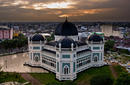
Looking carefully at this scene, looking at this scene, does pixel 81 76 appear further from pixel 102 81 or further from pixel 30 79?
pixel 30 79

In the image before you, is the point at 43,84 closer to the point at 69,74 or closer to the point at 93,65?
the point at 69,74

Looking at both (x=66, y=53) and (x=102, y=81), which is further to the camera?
(x=66, y=53)

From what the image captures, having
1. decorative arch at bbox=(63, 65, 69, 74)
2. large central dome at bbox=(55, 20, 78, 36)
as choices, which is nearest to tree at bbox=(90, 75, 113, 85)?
decorative arch at bbox=(63, 65, 69, 74)

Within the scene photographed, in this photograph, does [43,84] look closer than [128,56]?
Yes

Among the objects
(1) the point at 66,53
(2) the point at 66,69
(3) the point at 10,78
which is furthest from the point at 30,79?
(1) the point at 66,53

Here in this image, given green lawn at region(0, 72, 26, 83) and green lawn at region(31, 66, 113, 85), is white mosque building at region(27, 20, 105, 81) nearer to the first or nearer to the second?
green lawn at region(31, 66, 113, 85)

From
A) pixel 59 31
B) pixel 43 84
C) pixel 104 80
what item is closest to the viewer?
pixel 104 80

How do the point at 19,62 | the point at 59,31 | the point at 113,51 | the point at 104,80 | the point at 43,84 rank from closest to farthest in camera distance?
the point at 104,80
the point at 43,84
the point at 59,31
the point at 19,62
the point at 113,51

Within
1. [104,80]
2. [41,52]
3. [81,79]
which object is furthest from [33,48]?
[104,80]
